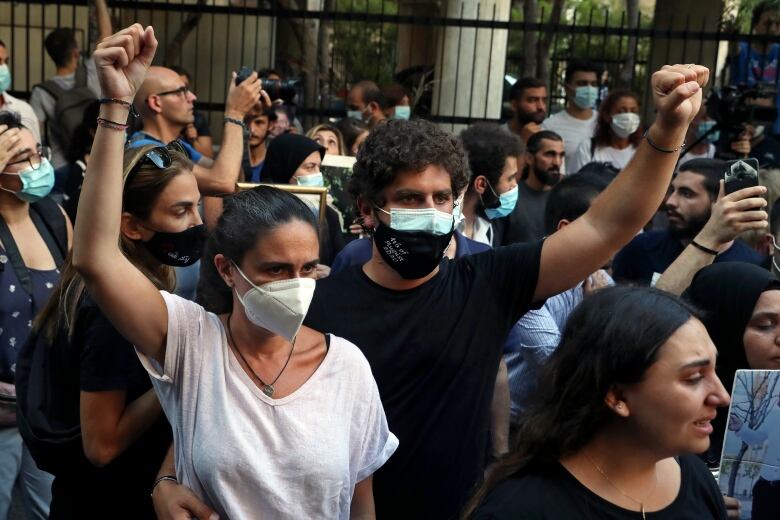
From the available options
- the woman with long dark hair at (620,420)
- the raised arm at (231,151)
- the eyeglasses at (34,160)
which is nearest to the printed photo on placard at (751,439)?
the woman with long dark hair at (620,420)

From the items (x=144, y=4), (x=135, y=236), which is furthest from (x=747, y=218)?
(x=144, y=4)

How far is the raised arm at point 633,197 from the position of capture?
9.84ft

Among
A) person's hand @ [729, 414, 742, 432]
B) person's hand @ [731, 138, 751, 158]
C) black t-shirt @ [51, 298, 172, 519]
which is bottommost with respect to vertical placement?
black t-shirt @ [51, 298, 172, 519]

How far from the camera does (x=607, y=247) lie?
3.28 meters

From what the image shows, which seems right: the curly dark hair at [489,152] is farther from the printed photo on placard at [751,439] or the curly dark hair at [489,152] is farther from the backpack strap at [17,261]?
the printed photo on placard at [751,439]

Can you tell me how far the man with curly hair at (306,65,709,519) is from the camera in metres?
3.37

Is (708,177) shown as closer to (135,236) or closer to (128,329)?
(135,236)

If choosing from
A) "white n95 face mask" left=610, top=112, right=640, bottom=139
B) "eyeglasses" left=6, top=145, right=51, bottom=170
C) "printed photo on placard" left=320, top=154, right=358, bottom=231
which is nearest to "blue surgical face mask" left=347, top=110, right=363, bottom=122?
"white n95 face mask" left=610, top=112, right=640, bottom=139

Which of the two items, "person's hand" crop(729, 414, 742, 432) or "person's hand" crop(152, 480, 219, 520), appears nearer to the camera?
"person's hand" crop(152, 480, 219, 520)

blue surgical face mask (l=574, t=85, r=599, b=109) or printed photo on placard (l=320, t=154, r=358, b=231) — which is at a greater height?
blue surgical face mask (l=574, t=85, r=599, b=109)

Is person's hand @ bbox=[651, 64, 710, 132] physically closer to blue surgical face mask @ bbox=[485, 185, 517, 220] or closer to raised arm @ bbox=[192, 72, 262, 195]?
blue surgical face mask @ bbox=[485, 185, 517, 220]

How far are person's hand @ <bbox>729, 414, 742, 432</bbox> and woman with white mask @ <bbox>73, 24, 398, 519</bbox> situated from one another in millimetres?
863

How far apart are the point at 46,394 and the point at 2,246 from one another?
157 centimetres

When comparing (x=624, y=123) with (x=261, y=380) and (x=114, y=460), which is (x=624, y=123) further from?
(x=261, y=380)
